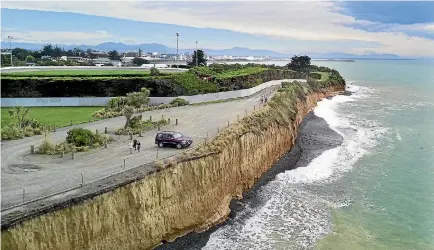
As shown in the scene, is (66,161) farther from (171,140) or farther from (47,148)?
(171,140)

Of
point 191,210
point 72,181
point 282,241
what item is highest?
point 72,181

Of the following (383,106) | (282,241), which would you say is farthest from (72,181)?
(383,106)

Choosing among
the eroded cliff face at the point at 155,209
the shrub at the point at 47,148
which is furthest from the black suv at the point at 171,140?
the shrub at the point at 47,148

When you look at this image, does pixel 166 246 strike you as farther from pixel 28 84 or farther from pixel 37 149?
pixel 28 84

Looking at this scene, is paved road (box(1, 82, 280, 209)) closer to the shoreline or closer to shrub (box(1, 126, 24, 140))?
shrub (box(1, 126, 24, 140))

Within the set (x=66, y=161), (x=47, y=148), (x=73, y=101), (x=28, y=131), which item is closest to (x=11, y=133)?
(x=28, y=131)

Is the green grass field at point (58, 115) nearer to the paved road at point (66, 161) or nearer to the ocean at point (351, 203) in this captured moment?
the paved road at point (66, 161)
